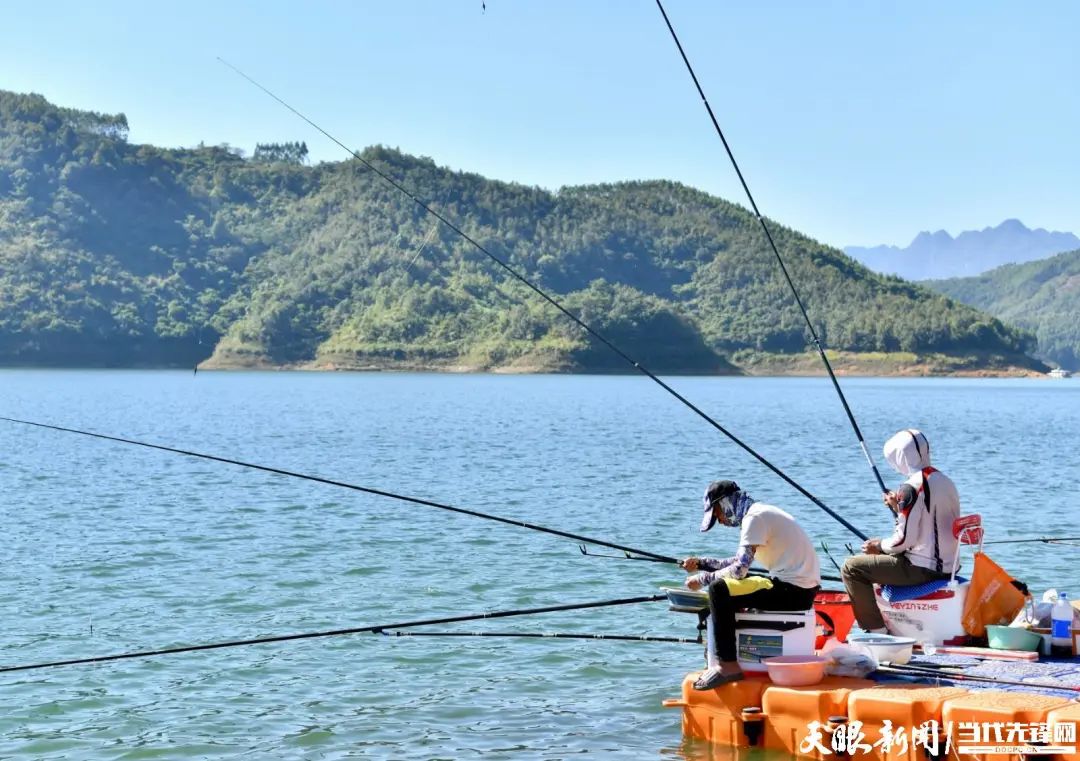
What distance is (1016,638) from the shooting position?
33.8 feet

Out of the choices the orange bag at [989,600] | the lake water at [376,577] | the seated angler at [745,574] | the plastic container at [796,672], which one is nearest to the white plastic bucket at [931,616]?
the orange bag at [989,600]

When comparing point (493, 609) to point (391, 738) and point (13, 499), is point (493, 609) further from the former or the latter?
point (13, 499)

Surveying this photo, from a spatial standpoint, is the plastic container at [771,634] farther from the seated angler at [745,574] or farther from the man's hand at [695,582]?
the man's hand at [695,582]

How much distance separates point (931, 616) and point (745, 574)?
71.9 inches


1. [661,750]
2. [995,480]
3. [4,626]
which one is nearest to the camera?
[661,750]

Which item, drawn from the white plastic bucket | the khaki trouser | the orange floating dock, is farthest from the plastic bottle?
the orange floating dock

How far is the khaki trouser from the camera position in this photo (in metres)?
10.4

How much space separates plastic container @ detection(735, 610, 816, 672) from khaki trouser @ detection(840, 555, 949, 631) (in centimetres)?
90

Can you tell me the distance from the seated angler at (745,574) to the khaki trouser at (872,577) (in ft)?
2.59

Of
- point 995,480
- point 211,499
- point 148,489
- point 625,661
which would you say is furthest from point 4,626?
point 995,480

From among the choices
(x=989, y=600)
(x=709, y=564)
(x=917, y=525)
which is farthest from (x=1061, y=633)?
(x=709, y=564)

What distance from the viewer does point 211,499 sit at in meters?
28.6

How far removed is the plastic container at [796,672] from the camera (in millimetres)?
9523

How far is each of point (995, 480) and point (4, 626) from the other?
25.6 metres
